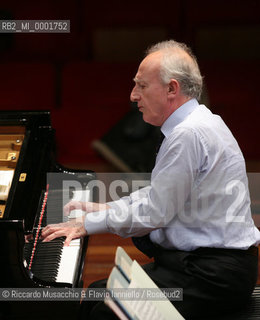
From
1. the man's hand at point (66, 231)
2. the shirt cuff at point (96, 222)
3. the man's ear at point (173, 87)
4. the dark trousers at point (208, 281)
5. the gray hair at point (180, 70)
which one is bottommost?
the dark trousers at point (208, 281)

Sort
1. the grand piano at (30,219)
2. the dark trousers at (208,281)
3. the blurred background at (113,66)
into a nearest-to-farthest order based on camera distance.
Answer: the grand piano at (30,219)
the dark trousers at (208,281)
the blurred background at (113,66)

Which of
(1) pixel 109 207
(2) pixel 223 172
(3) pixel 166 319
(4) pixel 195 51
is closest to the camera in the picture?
(3) pixel 166 319

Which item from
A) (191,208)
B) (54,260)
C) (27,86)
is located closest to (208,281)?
(191,208)

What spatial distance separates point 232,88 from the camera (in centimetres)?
440

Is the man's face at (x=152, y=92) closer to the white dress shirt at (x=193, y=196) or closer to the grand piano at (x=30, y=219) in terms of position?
the white dress shirt at (x=193, y=196)

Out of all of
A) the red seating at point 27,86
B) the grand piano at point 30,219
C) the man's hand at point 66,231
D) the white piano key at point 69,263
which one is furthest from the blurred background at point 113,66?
the man's hand at point 66,231

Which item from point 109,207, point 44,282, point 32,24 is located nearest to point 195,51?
point 32,24

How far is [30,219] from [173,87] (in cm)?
64

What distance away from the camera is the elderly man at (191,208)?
74.4 inches

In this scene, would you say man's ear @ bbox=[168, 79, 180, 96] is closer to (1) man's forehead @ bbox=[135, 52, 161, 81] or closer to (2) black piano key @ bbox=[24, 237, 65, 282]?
(1) man's forehead @ bbox=[135, 52, 161, 81]

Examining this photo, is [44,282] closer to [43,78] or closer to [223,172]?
[223,172]

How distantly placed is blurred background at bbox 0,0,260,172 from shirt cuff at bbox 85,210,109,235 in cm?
195

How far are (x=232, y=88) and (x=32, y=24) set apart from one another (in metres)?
1.79

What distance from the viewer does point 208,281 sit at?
1.93 meters
